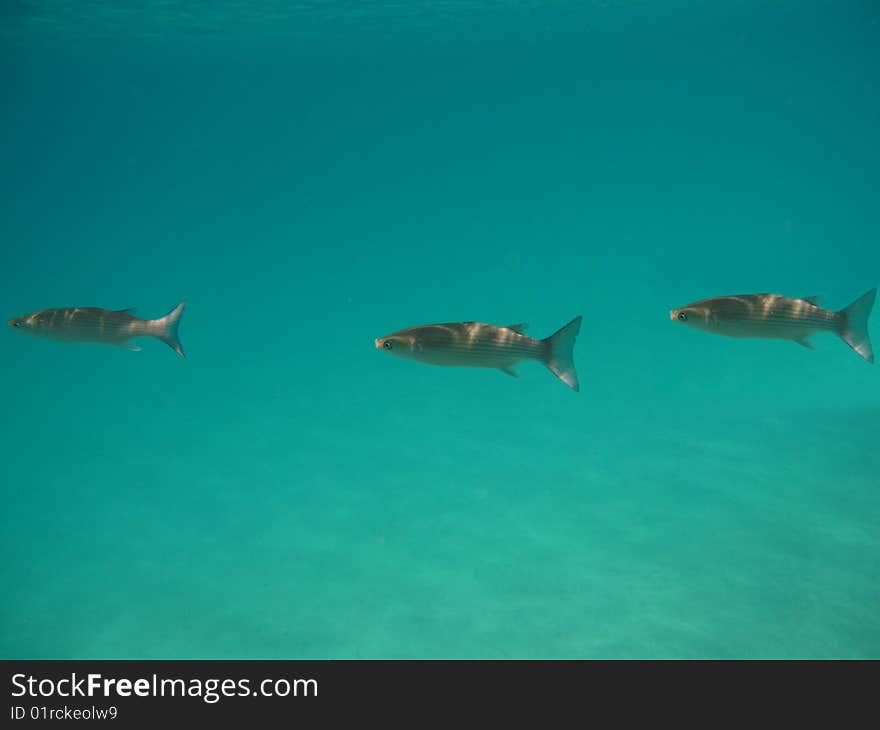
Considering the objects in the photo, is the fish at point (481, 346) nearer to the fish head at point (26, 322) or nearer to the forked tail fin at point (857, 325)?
the forked tail fin at point (857, 325)

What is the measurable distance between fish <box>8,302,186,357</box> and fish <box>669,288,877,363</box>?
440cm

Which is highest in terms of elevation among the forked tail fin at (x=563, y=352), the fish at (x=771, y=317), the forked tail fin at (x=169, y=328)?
the forked tail fin at (x=169, y=328)

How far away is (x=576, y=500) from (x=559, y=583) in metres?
2.56

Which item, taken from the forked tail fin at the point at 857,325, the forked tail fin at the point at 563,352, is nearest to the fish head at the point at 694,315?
the forked tail fin at the point at 563,352

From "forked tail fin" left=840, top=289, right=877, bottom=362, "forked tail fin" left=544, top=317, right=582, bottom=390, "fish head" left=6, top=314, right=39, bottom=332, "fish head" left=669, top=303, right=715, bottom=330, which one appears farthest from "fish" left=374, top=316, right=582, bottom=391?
"fish head" left=6, top=314, right=39, bottom=332

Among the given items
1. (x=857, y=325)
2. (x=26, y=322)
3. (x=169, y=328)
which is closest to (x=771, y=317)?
(x=857, y=325)

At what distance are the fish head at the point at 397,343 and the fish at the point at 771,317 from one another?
1.98 metres

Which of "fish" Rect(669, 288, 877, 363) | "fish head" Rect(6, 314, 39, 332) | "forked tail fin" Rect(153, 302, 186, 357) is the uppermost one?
"fish head" Rect(6, 314, 39, 332)

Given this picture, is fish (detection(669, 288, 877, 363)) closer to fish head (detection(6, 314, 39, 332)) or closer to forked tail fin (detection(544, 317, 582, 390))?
forked tail fin (detection(544, 317, 582, 390))

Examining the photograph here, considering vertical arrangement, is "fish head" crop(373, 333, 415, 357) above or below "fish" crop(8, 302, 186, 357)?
below

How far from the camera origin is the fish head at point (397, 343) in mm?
5043

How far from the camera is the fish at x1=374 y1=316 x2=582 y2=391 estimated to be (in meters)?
5.10

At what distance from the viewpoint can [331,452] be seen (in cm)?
1364
